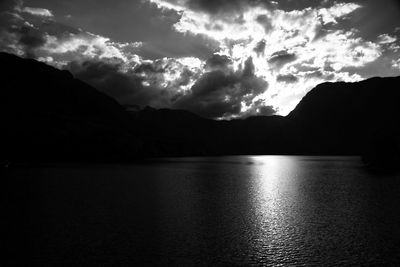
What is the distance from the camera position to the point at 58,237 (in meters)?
33.6

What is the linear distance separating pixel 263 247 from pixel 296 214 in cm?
1832

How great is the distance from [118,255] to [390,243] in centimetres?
2949

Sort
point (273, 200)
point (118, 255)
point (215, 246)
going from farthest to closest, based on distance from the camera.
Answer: point (273, 200)
point (215, 246)
point (118, 255)

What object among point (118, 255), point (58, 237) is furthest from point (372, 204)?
point (58, 237)

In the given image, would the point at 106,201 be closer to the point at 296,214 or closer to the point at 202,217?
the point at 202,217

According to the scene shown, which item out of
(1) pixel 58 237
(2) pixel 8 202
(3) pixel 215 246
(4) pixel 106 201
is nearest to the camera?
(3) pixel 215 246

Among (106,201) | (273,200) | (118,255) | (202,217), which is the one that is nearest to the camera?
(118,255)

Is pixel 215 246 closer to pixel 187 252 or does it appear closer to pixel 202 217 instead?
pixel 187 252

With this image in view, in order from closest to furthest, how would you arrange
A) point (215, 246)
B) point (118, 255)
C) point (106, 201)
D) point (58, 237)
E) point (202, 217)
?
1. point (118, 255)
2. point (215, 246)
3. point (58, 237)
4. point (202, 217)
5. point (106, 201)

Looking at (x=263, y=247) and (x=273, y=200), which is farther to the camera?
(x=273, y=200)

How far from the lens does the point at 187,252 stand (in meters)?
29.1

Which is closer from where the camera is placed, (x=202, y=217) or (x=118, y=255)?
(x=118, y=255)

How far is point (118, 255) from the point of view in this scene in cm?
2809

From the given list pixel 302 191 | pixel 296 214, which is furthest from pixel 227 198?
pixel 302 191
